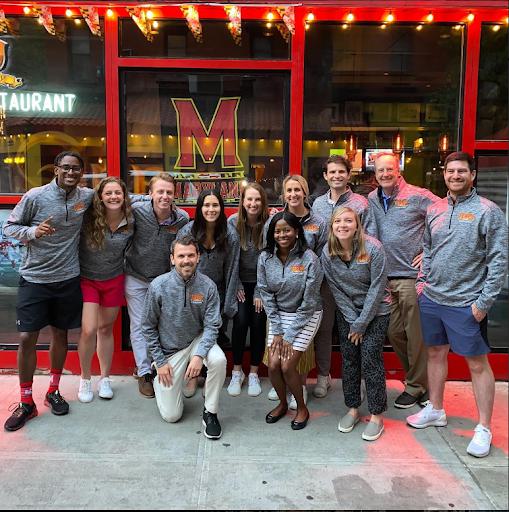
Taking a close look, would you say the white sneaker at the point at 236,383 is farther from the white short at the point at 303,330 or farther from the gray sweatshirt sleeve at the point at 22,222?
the gray sweatshirt sleeve at the point at 22,222

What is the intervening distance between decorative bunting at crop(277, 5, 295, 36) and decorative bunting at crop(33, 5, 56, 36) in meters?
1.91

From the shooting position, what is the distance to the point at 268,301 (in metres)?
3.76

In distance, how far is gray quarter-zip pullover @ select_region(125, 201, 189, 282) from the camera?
4086 millimetres

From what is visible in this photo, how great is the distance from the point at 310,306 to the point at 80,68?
2.98 metres

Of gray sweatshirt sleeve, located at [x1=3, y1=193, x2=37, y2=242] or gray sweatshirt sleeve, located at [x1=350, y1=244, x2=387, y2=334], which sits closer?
gray sweatshirt sleeve, located at [x1=350, y1=244, x2=387, y2=334]

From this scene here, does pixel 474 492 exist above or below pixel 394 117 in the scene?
below

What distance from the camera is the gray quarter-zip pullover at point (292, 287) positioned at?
364cm

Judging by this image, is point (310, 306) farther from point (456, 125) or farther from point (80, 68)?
point (80, 68)

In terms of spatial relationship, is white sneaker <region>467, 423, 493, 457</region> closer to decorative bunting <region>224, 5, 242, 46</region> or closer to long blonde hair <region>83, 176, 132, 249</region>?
long blonde hair <region>83, 176, 132, 249</region>

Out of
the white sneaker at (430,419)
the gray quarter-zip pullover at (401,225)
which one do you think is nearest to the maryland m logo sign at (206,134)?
the gray quarter-zip pullover at (401,225)

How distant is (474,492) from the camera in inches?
117

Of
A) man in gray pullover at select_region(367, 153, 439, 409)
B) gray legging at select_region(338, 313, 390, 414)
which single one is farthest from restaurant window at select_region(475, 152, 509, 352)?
gray legging at select_region(338, 313, 390, 414)

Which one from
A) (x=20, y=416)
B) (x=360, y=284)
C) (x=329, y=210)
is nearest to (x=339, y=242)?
(x=360, y=284)

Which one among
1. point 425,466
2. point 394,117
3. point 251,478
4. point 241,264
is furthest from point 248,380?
point 394,117
